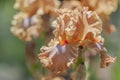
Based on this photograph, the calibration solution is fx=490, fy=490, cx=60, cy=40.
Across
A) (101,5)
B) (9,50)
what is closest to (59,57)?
(101,5)

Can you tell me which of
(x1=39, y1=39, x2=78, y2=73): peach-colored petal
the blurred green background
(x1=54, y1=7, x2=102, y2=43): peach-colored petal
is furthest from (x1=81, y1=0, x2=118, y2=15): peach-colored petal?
the blurred green background

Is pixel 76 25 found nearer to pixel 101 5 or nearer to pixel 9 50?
pixel 101 5

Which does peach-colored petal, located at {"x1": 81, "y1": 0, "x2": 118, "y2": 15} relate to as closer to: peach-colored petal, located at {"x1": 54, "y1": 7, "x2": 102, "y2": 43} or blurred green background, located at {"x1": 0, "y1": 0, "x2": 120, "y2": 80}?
peach-colored petal, located at {"x1": 54, "y1": 7, "x2": 102, "y2": 43}

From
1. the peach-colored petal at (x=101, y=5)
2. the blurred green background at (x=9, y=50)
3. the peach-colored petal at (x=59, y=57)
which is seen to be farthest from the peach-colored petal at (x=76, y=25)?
the blurred green background at (x=9, y=50)

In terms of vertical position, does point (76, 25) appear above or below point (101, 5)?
below

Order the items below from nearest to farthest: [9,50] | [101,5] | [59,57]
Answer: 1. [59,57]
2. [101,5]
3. [9,50]

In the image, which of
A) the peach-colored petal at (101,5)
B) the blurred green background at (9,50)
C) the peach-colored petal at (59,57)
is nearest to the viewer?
the peach-colored petal at (59,57)

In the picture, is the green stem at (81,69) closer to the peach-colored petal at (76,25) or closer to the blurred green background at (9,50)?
the peach-colored petal at (76,25)

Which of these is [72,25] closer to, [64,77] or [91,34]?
[91,34]

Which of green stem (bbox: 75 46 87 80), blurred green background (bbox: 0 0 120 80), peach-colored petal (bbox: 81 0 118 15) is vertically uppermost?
blurred green background (bbox: 0 0 120 80)
